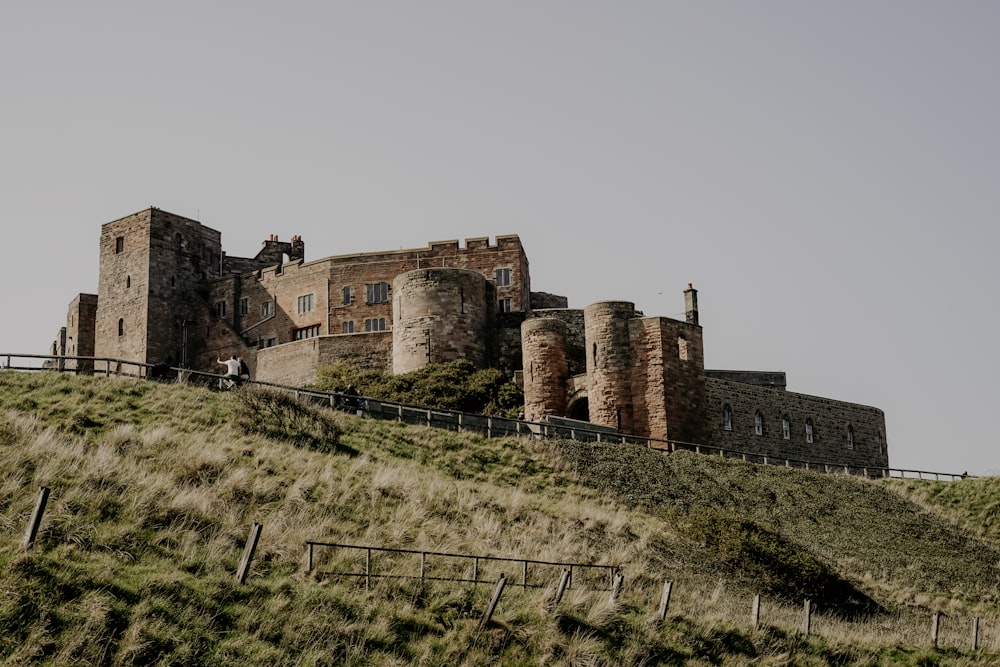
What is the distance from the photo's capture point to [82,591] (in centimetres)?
1672

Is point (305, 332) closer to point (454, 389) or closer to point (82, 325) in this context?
point (82, 325)

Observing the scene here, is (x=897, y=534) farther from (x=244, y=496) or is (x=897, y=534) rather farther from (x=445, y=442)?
(x=244, y=496)

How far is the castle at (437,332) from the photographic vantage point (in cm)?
4678

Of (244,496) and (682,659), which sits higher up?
(244,496)

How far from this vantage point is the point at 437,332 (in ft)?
174

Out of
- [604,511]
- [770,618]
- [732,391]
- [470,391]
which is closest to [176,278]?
[470,391]

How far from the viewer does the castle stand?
153ft

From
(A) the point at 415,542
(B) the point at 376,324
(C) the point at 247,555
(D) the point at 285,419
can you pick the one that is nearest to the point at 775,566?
(A) the point at 415,542

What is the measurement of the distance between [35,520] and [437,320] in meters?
36.5

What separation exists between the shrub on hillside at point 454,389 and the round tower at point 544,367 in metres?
1.69

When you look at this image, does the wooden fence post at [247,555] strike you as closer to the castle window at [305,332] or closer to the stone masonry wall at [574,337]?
the stone masonry wall at [574,337]

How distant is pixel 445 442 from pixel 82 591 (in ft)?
64.2

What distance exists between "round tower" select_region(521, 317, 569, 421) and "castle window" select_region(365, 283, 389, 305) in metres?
15.0

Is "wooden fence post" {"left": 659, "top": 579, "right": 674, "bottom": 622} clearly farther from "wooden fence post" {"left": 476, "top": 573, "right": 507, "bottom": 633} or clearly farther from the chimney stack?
the chimney stack
